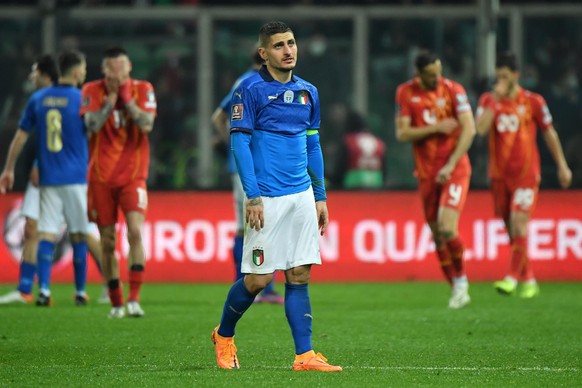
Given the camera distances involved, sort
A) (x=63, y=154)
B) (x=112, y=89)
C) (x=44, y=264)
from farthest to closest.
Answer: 1. (x=44, y=264)
2. (x=63, y=154)
3. (x=112, y=89)

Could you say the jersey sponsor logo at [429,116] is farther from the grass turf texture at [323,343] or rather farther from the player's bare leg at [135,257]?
the player's bare leg at [135,257]

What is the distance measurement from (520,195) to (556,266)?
276 cm

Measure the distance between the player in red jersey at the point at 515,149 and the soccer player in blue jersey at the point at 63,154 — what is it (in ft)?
14.2

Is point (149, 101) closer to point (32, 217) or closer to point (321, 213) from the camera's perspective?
point (32, 217)

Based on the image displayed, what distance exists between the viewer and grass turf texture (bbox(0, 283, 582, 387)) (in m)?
8.25

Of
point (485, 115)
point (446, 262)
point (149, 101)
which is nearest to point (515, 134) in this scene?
point (485, 115)

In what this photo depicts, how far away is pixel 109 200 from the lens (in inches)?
494

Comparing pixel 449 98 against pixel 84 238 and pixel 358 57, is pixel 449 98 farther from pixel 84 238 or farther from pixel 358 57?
pixel 358 57

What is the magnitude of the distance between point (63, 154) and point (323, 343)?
458 centimetres

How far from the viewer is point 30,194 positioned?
15.1 metres

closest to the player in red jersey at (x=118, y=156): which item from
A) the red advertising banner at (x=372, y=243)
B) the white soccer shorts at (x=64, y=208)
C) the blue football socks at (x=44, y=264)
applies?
the white soccer shorts at (x=64, y=208)

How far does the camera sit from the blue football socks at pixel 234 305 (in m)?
8.73

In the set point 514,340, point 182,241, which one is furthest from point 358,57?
point 514,340

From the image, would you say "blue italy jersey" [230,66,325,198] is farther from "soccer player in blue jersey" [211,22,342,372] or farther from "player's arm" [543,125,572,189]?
"player's arm" [543,125,572,189]
